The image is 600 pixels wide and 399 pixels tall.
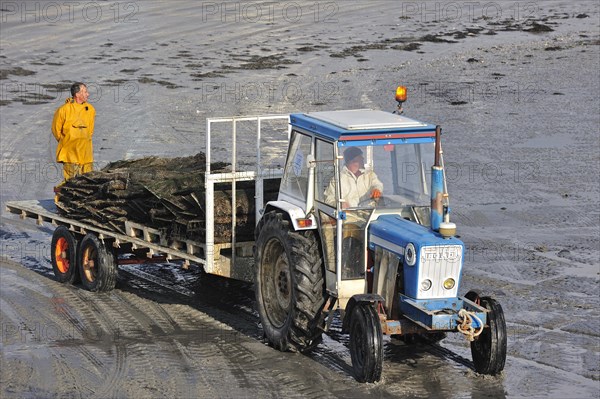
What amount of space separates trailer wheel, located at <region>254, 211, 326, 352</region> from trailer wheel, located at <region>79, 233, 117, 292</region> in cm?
263

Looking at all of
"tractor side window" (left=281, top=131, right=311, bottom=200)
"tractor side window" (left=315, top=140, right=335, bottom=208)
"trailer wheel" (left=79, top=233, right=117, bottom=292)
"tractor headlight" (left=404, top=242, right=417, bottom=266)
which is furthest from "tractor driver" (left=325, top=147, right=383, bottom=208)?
"trailer wheel" (left=79, top=233, right=117, bottom=292)

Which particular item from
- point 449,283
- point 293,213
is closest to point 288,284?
point 293,213

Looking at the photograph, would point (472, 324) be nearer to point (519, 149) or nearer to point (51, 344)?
point (51, 344)

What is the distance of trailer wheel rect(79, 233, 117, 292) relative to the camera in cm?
1328

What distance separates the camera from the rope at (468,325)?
9.66 m

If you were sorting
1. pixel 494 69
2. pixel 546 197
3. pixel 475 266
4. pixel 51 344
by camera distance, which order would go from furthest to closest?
pixel 494 69, pixel 546 197, pixel 475 266, pixel 51 344

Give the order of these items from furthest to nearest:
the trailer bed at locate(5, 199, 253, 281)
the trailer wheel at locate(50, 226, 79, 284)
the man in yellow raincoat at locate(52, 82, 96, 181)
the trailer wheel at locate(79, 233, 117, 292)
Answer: the man in yellow raincoat at locate(52, 82, 96, 181) → the trailer wheel at locate(50, 226, 79, 284) → the trailer wheel at locate(79, 233, 117, 292) → the trailer bed at locate(5, 199, 253, 281)

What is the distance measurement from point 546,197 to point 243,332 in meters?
6.74

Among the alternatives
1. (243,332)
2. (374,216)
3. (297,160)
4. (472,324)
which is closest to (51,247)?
(243,332)

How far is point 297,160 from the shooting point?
1105cm

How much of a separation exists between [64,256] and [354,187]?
5.02 meters

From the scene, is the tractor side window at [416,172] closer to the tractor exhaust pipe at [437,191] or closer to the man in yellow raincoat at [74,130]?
the tractor exhaust pipe at [437,191]

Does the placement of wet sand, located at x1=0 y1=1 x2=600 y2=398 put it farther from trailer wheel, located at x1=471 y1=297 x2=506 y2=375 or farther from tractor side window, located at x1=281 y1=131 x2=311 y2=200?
tractor side window, located at x1=281 y1=131 x2=311 y2=200

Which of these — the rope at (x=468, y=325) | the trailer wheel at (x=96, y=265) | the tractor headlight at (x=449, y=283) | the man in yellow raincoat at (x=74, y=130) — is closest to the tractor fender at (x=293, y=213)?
the tractor headlight at (x=449, y=283)
